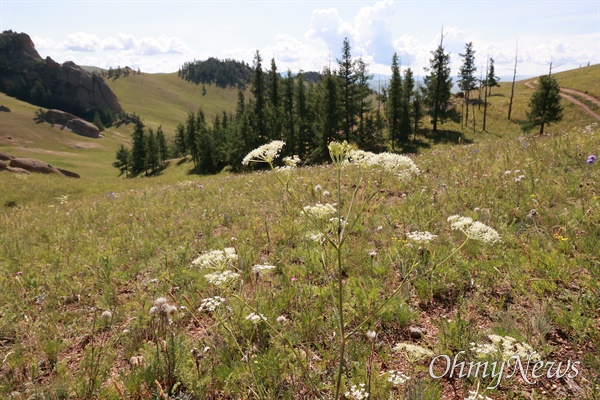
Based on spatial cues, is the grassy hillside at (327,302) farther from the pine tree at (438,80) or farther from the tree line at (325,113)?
the pine tree at (438,80)

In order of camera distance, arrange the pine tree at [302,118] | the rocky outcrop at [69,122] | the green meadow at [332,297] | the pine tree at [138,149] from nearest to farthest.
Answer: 1. the green meadow at [332,297]
2. the pine tree at [302,118]
3. the pine tree at [138,149]
4. the rocky outcrop at [69,122]

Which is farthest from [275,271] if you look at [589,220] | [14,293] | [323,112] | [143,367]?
[323,112]

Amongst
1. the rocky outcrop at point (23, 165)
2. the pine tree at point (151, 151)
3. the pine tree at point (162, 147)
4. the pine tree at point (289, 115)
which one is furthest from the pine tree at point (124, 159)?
the pine tree at point (289, 115)

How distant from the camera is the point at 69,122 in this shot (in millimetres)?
145625

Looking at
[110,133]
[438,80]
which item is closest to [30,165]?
[438,80]

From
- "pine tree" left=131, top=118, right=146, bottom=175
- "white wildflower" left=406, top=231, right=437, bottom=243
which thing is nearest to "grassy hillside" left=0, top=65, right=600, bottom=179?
"pine tree" left=131, top=118, right=146, bottom=175

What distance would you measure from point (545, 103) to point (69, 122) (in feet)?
576

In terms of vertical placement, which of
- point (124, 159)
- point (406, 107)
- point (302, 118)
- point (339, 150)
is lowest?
point (124, 159)

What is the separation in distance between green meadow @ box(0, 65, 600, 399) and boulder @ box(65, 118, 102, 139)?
169 metres

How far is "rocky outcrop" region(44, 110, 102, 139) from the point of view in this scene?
472 feet

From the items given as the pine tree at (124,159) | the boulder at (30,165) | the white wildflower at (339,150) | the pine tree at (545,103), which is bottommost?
the pine tree at (124,159)

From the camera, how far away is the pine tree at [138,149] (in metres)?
83.7

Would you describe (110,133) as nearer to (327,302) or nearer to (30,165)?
(30,165)

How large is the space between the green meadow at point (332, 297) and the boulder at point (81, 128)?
556 feet
